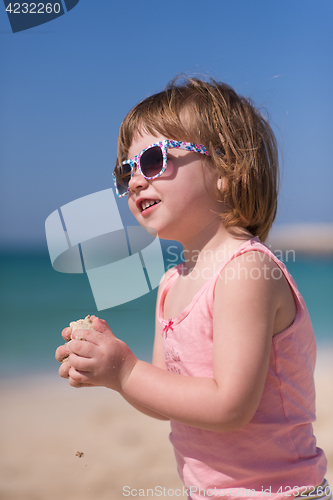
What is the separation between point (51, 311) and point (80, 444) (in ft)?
14.3

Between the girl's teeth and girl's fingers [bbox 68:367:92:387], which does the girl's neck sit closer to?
the girl's teeth

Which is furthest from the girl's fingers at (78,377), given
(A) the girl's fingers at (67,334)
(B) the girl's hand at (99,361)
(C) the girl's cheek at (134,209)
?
(C) the girl's cheek at (134,209)

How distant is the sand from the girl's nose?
4.63 ft

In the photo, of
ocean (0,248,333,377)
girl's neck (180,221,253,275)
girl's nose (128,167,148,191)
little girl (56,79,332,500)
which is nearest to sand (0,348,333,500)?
ocean (0,248,333,377)

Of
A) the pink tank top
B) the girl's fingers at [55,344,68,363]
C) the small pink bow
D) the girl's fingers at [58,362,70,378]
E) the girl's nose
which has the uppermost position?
the girl's nose

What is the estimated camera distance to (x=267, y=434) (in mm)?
1047

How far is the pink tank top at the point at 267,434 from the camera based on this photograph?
3.39ft

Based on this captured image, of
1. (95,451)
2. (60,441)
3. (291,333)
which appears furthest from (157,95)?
(60,441)

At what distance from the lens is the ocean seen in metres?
5.00

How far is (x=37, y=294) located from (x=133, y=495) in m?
6.29

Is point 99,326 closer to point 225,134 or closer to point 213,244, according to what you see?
point 213,244

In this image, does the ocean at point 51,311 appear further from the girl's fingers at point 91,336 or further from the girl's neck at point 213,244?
the girl's fingers at point 91,336

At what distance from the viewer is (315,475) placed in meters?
1.05

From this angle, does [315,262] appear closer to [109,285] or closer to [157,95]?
[109,285]
